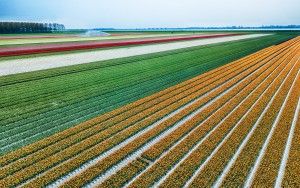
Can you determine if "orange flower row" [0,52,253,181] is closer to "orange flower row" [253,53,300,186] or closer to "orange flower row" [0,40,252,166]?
"orange flower row" [0,40,252,166]

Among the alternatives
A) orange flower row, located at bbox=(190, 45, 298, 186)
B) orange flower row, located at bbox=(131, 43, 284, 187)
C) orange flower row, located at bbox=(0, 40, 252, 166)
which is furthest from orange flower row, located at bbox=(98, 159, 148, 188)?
orange flower row, located at bbox=(0, 40, 252, 166)

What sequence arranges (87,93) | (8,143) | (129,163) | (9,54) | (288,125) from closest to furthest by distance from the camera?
(129,163) → (8,143) → (288,125) → (87,93) → (9,54)

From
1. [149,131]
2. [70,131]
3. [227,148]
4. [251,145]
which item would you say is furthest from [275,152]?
[70,131]

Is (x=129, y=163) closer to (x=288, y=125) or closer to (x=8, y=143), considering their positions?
(x=8, y=143)

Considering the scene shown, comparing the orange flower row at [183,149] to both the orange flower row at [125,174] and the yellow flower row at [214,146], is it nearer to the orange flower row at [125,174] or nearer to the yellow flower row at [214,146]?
the yellow flower row at [214,146]

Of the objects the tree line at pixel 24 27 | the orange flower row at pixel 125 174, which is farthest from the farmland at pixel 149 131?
the tree line at pixel 24 27

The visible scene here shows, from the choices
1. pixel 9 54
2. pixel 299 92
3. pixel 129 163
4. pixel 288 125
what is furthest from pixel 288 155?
pixel 9 54
